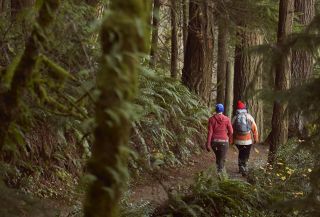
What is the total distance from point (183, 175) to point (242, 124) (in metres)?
1.95

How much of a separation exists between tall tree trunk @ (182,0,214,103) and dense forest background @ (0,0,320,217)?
0.04m

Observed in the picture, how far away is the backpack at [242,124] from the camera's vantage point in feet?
39.9

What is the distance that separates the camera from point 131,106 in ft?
12.6

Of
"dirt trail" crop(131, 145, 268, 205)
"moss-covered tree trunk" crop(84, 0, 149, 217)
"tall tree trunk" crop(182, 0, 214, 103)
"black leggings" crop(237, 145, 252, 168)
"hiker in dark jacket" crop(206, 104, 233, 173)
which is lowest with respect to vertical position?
"dirt trail" crop(131, 145, 268, 205)

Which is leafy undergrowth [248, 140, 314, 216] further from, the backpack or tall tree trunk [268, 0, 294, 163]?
the backpack

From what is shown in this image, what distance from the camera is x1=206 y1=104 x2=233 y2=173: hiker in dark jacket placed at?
11.8 meters

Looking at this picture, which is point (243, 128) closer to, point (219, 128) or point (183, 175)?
point (219, 128)

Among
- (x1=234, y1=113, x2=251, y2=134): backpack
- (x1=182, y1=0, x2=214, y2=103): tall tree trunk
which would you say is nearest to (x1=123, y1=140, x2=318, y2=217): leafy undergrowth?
(x1=234, y1=113, x2=251, y2=134): backpack

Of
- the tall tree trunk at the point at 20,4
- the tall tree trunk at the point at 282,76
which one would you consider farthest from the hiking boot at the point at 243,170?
the tall tree trunk at the point at 20,4

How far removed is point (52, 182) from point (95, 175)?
646 centimetres

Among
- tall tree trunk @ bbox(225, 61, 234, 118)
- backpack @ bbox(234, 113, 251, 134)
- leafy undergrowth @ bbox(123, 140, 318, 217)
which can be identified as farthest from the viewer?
tall tree trunk @ bbox(225, 61, 234, 118)

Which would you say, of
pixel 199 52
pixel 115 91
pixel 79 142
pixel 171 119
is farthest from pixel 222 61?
pixel 115 91

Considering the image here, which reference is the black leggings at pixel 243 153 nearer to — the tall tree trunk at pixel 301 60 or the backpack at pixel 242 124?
the backpack at pixel 242 124

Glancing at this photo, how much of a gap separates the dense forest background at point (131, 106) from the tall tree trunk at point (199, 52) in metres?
0.04
